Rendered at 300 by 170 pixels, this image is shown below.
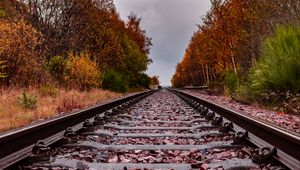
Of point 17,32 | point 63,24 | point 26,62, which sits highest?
point 63,24

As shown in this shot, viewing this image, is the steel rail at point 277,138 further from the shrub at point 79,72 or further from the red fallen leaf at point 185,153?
the shrub at point 79,72

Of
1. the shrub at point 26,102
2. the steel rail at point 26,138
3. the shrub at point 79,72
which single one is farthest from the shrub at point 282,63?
the shrub at point 79,72

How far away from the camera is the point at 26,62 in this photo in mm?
12984

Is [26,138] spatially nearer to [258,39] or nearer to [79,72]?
[79,72]

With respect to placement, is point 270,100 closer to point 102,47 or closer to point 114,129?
point 114,129

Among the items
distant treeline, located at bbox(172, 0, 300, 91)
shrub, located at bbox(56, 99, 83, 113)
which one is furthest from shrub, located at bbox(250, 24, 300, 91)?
shrub, located at bbox(56, 99, 83, 113)

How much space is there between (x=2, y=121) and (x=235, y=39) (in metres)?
18.9

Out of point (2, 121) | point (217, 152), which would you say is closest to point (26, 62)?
point (2, 121)

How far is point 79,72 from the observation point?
18.3 m

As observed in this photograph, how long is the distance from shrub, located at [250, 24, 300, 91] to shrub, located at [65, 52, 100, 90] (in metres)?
9.42

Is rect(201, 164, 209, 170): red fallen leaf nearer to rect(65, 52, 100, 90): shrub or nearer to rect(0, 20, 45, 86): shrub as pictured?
rect(0, 20, 45, 86): shrub

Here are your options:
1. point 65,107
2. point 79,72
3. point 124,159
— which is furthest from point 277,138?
point 79,72

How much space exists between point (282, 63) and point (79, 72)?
35.5 ft

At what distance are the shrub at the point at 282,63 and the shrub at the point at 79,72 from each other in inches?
371
